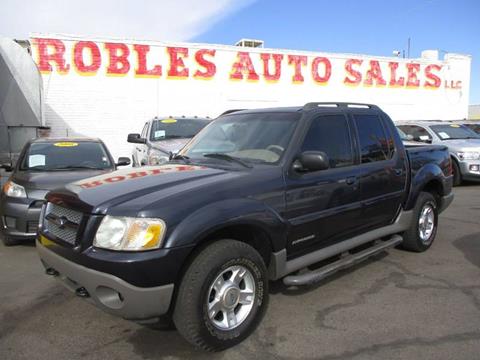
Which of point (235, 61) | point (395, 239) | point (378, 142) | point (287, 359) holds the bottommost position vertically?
point (287, 359)

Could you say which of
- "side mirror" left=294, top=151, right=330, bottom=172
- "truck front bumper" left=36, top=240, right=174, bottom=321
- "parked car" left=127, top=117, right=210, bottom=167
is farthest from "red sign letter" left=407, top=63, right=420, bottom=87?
"truck front bumper" left=36, top=240, right=174, bottom=321

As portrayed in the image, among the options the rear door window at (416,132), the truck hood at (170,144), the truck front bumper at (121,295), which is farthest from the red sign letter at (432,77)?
the truck front bumper at (121,295)

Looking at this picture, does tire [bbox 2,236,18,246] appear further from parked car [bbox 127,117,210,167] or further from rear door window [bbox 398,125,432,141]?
rear door window [bbox 398,125,432,141]

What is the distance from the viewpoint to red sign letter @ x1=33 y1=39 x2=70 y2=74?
14.1 meters

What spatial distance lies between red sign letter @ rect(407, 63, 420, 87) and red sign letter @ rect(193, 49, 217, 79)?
30.6 feet

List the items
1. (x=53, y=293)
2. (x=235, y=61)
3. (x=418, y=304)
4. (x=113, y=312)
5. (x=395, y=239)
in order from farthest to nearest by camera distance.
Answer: (x=235, y=61)
(x=395, y=239)
(x=53, y=293)
(x=418, y=304)
(x=113, y=312)

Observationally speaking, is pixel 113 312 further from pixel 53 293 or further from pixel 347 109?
pixel 347 109

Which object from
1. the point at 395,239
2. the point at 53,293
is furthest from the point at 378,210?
the point at 53,293

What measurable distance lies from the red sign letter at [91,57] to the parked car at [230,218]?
11.4 metres

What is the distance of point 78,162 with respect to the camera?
265 inches

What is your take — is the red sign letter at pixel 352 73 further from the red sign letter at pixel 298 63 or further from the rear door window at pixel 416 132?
the rear door window at pixel 416 132

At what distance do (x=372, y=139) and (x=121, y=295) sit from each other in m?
3.16

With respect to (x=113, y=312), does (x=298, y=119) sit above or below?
above

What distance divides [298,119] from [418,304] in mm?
1999
